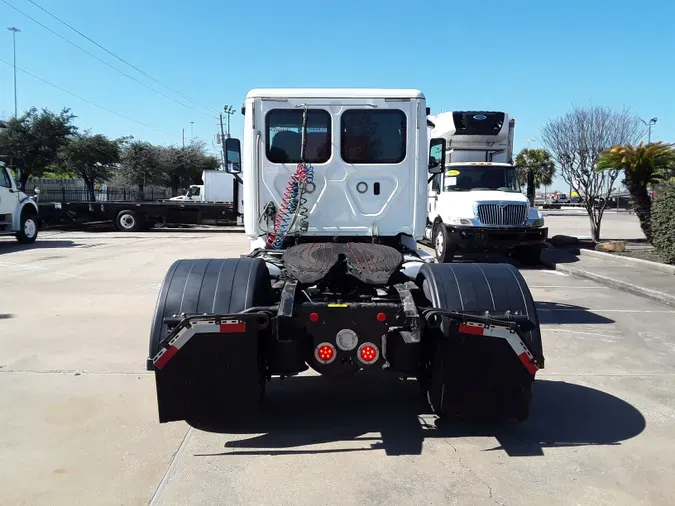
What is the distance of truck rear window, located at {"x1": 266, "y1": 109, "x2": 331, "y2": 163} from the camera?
663cm

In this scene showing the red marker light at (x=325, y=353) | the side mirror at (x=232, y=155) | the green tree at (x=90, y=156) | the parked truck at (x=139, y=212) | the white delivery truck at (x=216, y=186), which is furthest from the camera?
the green tree at (x=90, y=156)

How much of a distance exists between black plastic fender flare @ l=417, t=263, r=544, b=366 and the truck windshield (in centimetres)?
1066

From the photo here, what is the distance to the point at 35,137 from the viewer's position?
122 feet

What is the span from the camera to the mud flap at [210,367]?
382cm

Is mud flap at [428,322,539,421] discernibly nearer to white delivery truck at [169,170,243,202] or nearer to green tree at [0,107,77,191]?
white delivery truck at [169,170,243,202]

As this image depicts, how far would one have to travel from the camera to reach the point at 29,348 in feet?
21.7

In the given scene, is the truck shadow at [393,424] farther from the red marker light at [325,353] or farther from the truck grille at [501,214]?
the truck grille at [501,214]

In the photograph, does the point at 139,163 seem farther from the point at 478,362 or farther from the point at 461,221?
the point at 478,362

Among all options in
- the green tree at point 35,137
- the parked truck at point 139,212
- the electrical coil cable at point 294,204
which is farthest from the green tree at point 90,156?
the electrical coil cable at point 294,204

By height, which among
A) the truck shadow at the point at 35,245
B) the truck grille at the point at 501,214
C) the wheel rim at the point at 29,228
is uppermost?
the truck grille at the point at 501,214

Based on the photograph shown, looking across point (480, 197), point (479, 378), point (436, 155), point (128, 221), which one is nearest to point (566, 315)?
point (436, 155)

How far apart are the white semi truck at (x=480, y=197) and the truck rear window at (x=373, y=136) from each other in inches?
Answer: 256

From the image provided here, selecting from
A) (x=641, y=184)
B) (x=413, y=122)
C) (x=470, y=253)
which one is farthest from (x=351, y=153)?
(x=641, y=184)

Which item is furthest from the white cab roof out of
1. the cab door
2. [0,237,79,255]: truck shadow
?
the cab door
